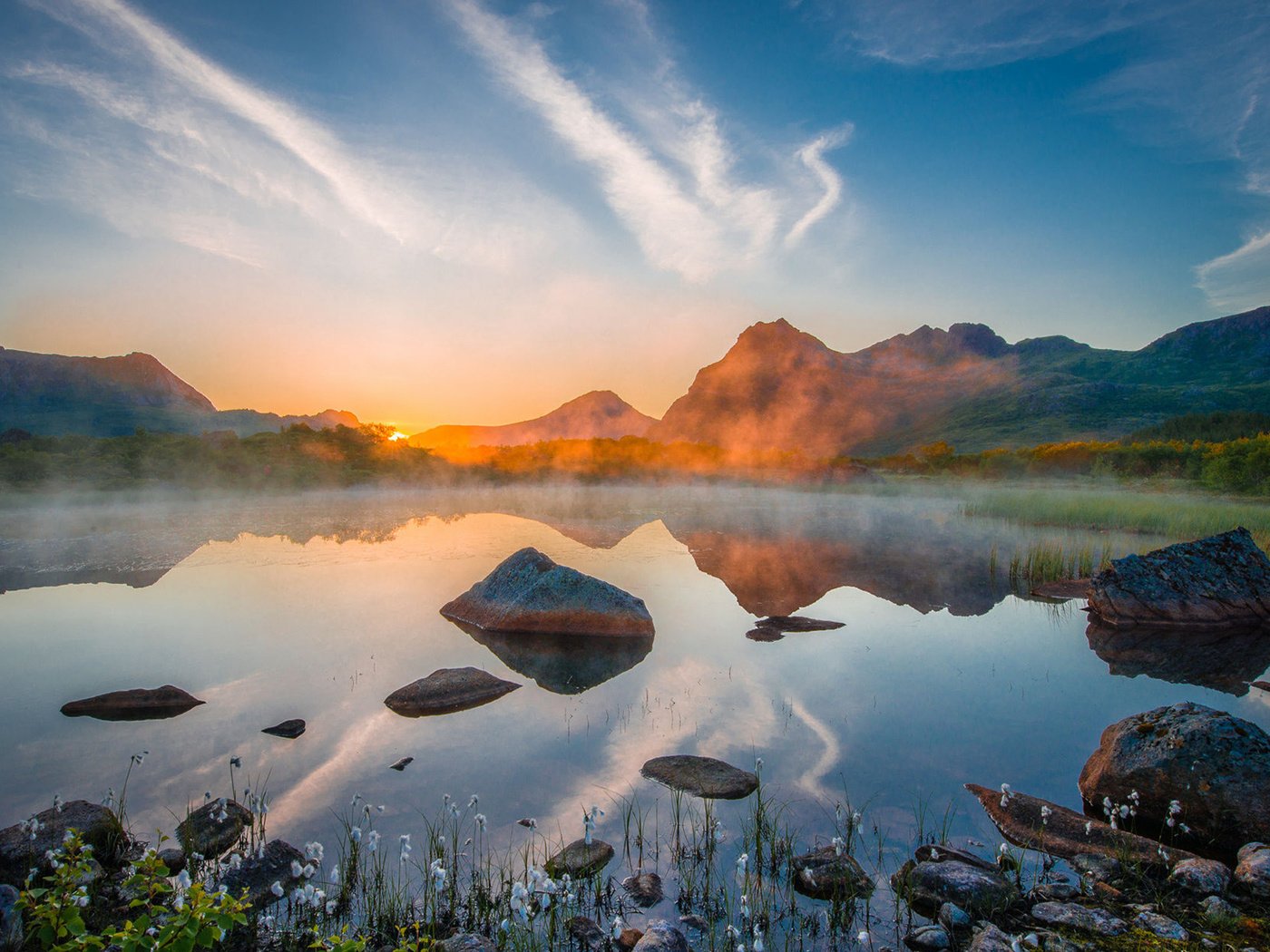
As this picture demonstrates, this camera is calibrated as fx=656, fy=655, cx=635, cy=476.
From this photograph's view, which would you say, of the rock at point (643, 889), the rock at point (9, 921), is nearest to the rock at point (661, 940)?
the rock at point (643, 889)

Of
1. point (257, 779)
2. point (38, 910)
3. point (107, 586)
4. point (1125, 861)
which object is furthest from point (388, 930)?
point (107, 586)

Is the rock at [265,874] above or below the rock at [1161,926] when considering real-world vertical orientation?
below

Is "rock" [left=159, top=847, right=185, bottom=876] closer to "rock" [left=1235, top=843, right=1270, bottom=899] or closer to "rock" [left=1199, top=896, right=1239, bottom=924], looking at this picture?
"rock" [left=1199, top=896, right=1239, bottom=924]

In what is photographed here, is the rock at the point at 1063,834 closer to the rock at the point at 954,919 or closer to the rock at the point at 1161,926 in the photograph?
the rock at the point at 1161,926

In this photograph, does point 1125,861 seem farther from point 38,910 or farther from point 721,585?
point 721,585

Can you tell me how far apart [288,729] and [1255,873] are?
1007cm

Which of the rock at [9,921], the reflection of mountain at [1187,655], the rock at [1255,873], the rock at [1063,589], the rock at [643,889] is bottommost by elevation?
the rock at [643,889]

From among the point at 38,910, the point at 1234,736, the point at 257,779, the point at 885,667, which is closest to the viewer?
the point at 38,910

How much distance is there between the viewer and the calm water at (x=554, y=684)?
7.32 metres

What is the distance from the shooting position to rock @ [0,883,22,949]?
3.73 metres

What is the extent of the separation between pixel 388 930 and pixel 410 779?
105 inches

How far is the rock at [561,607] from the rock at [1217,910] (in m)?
9.66

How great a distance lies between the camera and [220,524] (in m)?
31.3

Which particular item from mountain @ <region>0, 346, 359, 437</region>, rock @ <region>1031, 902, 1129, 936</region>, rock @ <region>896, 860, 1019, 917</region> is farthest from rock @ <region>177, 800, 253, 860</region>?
mountain @ <region>0, 346, 359, 437</region>
